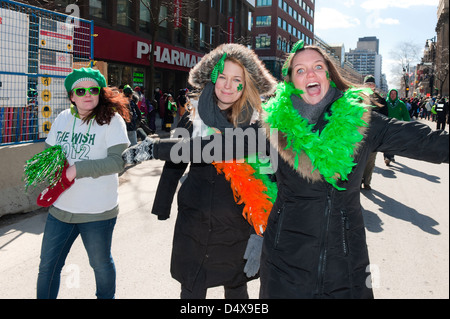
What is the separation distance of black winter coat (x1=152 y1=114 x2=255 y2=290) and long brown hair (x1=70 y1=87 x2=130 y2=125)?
2.59 feet

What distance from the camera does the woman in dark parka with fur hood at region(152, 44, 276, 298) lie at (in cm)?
240

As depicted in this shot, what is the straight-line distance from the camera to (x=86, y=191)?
2639 millimetres

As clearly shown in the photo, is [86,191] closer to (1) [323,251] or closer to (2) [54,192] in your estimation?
(2) [54,192]

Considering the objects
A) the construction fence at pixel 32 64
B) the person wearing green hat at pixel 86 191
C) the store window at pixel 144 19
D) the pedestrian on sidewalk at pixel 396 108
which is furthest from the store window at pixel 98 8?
the person wearing green hat at pixel 86 191

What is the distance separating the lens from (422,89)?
81.2 m

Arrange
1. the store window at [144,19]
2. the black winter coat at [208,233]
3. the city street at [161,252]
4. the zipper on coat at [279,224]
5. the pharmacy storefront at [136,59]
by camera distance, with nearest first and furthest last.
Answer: the zipper on coat at [279,224]
the black winter coat at [208,233]
the city street at [161,252]
the pharmacy storefront at [136,59]
the store window at [144,19]

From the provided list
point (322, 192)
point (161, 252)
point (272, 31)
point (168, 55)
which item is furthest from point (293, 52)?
point (272, 31)

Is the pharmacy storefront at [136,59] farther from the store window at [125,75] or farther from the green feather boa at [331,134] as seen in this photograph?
the green feather boa at [331,134]

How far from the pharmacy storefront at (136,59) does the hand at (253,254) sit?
1595cm

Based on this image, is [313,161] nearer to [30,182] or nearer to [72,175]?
[72,175]

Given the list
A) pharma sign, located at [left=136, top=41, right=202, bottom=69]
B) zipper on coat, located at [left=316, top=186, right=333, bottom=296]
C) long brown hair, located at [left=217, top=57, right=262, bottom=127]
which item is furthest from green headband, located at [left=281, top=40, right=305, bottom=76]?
pharma sign, located at [left=136, top=41, right=202, bottom=69]

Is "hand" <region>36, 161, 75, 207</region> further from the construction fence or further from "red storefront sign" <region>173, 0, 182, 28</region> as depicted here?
"red storefront sign" <region>173, 0, 182, 28</region>

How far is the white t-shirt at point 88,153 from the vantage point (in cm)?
262

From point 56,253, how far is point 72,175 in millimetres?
600
